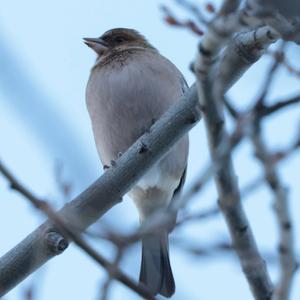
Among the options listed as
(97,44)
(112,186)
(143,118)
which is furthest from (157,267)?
(97,44)

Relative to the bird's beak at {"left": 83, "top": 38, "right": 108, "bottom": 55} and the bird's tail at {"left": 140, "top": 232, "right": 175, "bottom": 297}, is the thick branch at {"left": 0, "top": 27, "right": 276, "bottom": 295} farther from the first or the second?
the bird's beak at {"left": 83, "top": 38, "right": 108, "bottom": 55}

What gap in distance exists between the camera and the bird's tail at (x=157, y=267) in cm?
593

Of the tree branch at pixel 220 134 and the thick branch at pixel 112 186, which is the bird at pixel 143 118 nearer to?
the thick branch at pixel 112 186

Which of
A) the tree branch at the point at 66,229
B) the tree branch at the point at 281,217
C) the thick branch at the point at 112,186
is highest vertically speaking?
the thick branch at the point at 112,186

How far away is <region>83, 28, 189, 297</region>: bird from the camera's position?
263 inches

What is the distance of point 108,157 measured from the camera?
7039 millimetres

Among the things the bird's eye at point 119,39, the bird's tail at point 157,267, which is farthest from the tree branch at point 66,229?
the bird's eye at point 119,39

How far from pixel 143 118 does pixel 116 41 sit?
2005 mm

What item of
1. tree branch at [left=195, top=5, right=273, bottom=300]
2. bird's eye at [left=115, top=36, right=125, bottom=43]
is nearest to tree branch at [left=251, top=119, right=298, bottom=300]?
A: tree branch at [left=195, top=5, right=273, bottom=300]

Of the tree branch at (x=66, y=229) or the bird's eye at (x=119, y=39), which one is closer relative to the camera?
the tree branch at (x=66, y=229)

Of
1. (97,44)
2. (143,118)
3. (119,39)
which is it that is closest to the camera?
(143,118)

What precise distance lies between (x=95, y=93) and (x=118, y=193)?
2.51 m

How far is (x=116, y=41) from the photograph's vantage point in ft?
27.6

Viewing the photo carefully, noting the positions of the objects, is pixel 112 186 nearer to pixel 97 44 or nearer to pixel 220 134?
pixel 220 134
